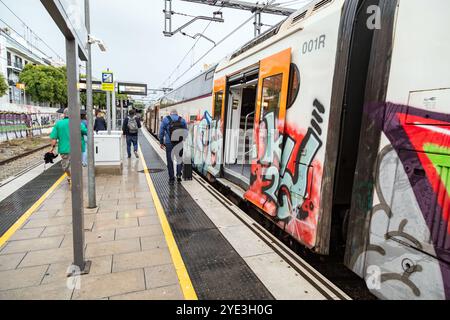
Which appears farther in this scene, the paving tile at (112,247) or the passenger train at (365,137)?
the paving tile at (112,247)

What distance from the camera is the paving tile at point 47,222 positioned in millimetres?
4195

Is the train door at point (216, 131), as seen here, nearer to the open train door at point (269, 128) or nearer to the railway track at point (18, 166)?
the open train door at point (269, 128)

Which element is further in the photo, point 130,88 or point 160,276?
point 130,88

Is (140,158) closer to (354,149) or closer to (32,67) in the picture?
(354,149)

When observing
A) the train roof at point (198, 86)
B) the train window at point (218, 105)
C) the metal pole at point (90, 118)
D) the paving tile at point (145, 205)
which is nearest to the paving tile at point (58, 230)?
the metal pole at point (90, 118)

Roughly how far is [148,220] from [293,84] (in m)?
3.11

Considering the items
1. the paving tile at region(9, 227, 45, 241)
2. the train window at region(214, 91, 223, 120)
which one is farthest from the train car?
the paving tile at region(9, 227, 45, 241)

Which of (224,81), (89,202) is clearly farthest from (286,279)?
(224,81)

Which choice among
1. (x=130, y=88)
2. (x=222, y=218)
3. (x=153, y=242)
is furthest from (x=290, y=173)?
(x=130, y=88)

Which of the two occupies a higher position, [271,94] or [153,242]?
[271,94]

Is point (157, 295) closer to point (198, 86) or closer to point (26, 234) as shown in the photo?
point (26, 234)

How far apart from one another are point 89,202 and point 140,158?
632cm

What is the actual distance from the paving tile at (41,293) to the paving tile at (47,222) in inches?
70.3

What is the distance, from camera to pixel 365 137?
2.44m
